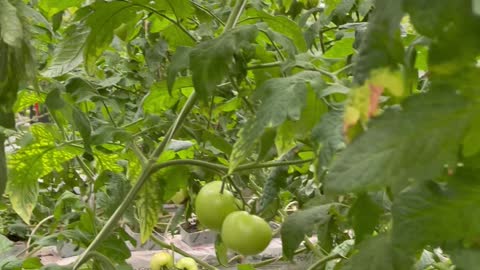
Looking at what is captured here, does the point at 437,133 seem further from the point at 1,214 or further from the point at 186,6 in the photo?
the point at 1,214

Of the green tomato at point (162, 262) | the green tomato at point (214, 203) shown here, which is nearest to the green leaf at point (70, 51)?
the green tomato at point (214, 203)

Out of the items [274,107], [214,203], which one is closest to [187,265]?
[214,203]

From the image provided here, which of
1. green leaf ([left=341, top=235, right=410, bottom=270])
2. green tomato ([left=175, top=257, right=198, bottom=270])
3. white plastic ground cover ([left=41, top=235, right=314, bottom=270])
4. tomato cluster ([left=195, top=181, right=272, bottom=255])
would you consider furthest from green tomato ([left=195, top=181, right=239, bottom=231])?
white plastic ground cover ([left=41, top=235, right=314, bottom=270])

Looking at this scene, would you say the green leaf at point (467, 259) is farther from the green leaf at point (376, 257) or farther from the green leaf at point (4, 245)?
the green leaf at point (4, 245)

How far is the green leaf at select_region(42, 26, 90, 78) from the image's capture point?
3.15 feet

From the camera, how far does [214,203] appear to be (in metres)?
1.15

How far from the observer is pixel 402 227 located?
0.40m

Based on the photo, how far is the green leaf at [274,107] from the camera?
65 centimetres

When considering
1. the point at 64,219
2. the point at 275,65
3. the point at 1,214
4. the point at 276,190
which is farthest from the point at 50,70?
the point at 1,214

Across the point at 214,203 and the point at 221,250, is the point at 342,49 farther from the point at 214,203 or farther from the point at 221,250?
the point at 221,250

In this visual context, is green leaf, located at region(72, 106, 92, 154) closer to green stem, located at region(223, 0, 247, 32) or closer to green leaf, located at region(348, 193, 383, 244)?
green stem, located at region(223, 0, 247, 32)

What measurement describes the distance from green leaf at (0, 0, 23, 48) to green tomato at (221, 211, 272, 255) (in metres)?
0.60

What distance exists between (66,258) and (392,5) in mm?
2839

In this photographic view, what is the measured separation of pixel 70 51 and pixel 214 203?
35 centimetres
